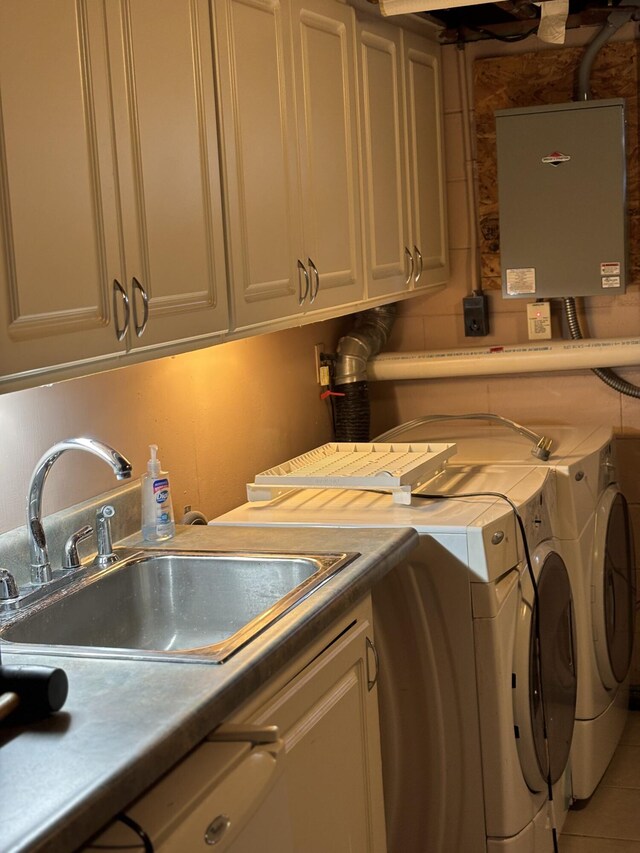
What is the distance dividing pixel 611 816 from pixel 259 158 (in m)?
2.14

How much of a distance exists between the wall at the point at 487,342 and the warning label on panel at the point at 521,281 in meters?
0.24

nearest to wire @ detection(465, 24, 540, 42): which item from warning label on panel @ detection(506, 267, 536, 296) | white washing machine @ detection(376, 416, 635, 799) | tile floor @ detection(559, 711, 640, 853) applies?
warning label on panel @ detection(506, 267, 536, 296)

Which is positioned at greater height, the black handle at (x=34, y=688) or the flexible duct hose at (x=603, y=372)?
the flexible duct hose at (x=603, y=372)

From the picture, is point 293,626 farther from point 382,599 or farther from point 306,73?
point 306,73

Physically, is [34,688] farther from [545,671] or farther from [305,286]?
[545,671]

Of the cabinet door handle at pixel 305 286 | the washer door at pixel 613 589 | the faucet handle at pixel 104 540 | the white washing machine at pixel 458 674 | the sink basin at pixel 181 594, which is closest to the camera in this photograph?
the sink basin at pixel 181 594

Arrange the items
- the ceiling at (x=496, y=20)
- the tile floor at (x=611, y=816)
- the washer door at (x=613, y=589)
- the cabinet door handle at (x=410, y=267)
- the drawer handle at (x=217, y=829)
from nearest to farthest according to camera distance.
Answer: the drawer handle at (x=217, y=829)
the tile floor at (x=611, y=816)
the washer door at (x=613, y=589)
the cabinet door handle at (x=410, y=267)
the ceiling at (x=496, y=20)

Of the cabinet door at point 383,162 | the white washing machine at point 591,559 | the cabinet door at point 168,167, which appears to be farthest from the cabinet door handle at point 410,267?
the cabinet door at point 168,167

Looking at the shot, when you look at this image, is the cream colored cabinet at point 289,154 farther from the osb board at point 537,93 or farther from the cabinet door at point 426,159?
the osb board at point 537,93

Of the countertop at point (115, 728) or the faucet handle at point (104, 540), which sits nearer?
the countertop at point (115, 728)

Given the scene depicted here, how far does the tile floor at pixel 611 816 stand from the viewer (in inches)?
123

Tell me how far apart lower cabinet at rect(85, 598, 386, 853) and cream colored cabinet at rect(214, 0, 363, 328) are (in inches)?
31.3

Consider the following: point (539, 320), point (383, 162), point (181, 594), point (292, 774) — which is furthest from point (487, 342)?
point (292, 774)

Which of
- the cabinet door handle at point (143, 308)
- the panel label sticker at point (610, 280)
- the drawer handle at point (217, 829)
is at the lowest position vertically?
the drawer handle at point (217, 829)
